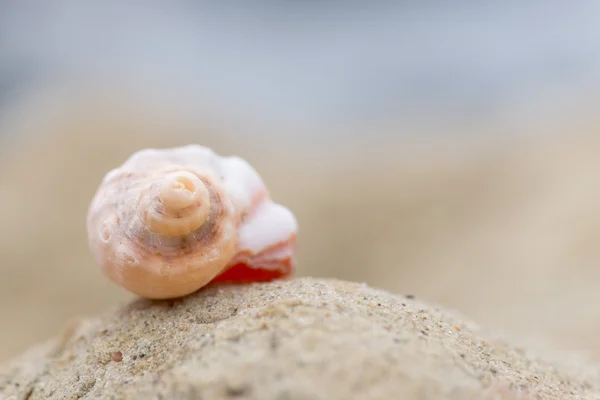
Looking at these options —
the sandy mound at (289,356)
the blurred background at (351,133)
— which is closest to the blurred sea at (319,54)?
the blurred background at (351,133)

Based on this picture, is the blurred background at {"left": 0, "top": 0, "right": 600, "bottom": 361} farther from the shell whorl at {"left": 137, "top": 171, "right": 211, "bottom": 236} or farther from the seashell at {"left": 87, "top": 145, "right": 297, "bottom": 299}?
the shell whorl at {"left": 137, "top": 171, "right": 211, "bottom": 236}

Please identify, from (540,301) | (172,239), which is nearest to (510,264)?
(540,301)

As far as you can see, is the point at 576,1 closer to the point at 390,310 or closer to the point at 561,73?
the point at 561,73

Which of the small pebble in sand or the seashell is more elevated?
the seashell

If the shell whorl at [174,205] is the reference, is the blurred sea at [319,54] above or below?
above

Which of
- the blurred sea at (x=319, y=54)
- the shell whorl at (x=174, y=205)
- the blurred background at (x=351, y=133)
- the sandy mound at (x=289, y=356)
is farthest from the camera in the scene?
the blurred sea at (x=319, y=54)

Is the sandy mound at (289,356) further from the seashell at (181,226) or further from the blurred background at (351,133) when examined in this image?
the blurred background at (351,133)

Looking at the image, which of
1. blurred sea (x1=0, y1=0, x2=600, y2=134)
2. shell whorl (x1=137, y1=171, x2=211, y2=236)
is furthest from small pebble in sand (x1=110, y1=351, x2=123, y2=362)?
blurred sea (x1=0, y1=0, x2=600, y2=134)
